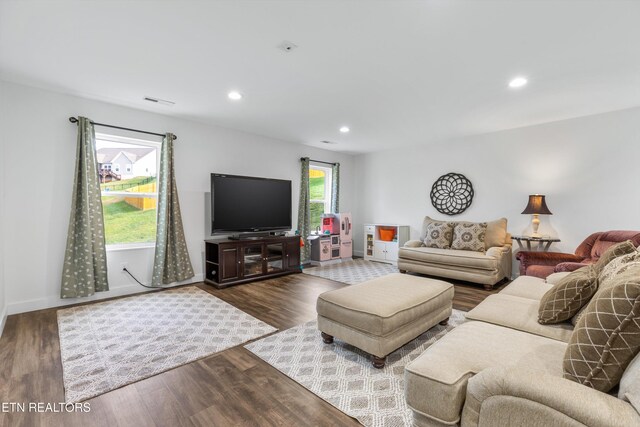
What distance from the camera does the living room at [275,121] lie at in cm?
192

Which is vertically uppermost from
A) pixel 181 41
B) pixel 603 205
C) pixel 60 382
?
pixel 181 41

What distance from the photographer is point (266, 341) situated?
259cm

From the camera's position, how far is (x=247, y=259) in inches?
180

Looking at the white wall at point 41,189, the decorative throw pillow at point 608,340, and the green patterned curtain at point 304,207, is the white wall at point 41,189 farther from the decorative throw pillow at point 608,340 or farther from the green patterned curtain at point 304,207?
the decorative throw pillow at point 608,340

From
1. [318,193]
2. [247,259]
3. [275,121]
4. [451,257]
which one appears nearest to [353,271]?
[451,257]

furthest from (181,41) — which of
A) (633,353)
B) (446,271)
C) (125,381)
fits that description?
(446,271)

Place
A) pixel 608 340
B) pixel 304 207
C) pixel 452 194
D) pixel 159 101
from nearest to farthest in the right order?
pixel 608 340
pixel 159 101
pixel 452 194
pixel 304 207

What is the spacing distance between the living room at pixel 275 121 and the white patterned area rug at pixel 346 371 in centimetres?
7

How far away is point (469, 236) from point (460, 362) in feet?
12.8

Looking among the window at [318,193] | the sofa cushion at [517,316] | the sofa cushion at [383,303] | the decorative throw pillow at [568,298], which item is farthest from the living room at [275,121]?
the decorative throw pillow at [568,298]

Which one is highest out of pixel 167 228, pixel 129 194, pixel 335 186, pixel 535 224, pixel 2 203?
pixel 335 186

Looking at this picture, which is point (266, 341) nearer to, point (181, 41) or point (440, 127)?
point (181, 41)

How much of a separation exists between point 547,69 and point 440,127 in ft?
6.59

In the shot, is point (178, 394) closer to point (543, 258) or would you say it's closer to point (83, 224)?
point (83, 224)
